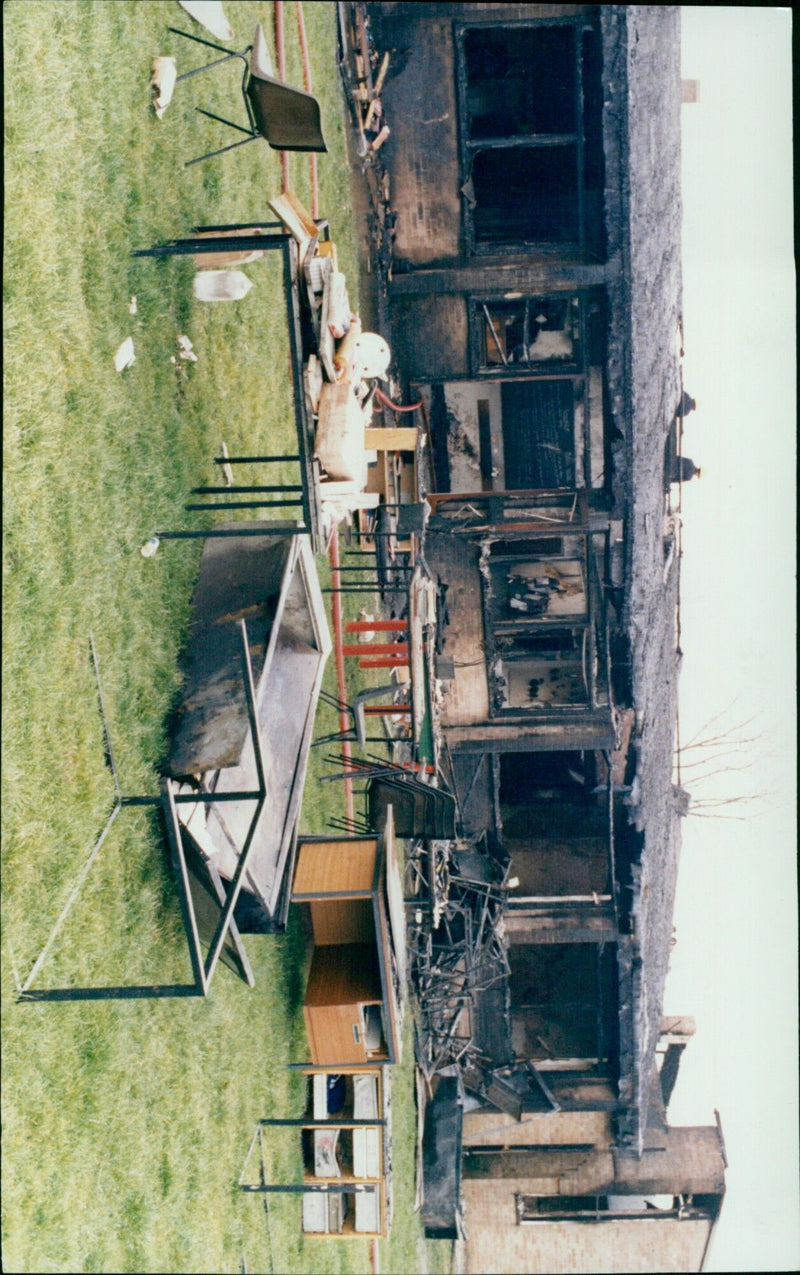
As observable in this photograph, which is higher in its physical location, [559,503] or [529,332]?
[529,332]

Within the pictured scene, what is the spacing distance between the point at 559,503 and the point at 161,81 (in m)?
8.72

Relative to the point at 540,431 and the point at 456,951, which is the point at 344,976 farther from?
the point at 540,431

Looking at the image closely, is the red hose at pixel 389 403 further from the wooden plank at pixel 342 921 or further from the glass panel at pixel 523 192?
the wooden plank at pixel 342 921

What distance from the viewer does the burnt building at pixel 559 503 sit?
14.8 metres

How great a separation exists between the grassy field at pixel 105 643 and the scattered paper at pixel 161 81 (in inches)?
5.2

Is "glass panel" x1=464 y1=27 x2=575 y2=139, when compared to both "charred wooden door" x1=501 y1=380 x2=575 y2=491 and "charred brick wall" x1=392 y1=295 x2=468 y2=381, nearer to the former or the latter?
"charred brick wall" x1=392 y1=295 x2=468 y2=381

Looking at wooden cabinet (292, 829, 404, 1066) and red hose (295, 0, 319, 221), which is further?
red hose (295, 0, 319, 221)

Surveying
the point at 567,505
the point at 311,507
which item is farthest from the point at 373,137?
the point at 311,507

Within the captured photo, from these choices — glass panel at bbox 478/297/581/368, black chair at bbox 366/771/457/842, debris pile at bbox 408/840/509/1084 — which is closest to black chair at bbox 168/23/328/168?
black chair at bbox 366/771/457/842

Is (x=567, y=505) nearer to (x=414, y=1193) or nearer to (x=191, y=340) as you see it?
(x=191, y=340)

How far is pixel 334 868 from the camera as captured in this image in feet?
31.8

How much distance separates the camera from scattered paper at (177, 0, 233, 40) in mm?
8800

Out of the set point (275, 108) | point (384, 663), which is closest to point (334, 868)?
point (384, 663)

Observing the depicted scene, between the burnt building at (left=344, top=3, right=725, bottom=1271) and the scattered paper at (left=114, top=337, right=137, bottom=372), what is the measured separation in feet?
26.6
